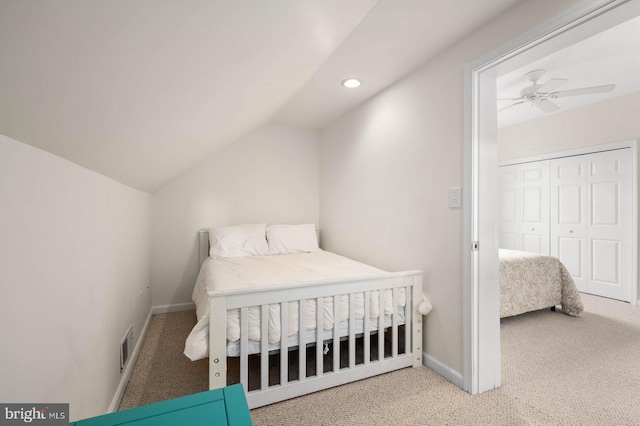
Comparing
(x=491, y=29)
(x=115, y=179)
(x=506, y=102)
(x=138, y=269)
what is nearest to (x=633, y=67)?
(x=506, y=102)

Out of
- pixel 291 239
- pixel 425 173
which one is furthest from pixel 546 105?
pixel 291 239

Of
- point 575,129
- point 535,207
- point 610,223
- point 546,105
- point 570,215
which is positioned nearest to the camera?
point 546,105

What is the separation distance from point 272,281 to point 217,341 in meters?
0.62

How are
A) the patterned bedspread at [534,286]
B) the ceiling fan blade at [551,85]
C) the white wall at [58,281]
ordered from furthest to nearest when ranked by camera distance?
1. the patterned bedspread at [534,286]
2. the ceiling fan blade at [551,85]
3. the white wall at [58,281]

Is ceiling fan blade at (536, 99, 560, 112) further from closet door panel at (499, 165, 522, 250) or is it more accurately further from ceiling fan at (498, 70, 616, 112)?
closet door panel at (499, 165, 522, 250)

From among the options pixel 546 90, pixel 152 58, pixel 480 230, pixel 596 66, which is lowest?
pixel 480 230

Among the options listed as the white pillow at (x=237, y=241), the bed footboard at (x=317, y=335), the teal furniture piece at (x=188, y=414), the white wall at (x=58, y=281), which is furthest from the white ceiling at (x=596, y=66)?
the white wall at (x=58, y=281)

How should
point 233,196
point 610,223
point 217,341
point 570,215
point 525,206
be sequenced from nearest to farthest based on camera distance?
point 217,341
point 233,196
point 610,223
point 570,215
point 525,206

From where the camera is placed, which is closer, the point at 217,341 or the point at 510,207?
the point at 217,341

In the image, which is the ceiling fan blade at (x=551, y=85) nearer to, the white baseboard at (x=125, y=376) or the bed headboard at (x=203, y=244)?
the bed headboard at (x=203, y=244)

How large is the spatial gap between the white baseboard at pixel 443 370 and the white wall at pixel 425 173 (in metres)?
0.03

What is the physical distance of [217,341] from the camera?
4.87 feet

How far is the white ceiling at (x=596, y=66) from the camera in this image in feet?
7.07

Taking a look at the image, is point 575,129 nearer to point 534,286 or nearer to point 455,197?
point 534,286
